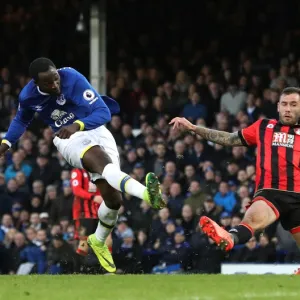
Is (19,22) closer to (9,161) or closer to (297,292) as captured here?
(9,161)

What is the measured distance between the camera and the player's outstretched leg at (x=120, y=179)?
9.78 meters

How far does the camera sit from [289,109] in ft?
34.0

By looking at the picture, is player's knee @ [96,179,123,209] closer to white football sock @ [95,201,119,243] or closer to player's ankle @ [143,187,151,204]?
white football sock @ [95,201,119,243]

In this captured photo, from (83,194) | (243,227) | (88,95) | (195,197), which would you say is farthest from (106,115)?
(195,197)

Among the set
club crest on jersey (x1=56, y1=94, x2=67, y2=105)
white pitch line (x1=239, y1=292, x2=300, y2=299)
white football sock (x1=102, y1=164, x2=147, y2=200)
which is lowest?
white pitch line (x1=239, y1=292, x2=300, y2=299)

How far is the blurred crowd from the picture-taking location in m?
16.0

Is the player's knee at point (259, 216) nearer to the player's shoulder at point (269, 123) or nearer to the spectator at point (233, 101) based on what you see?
the player's shoulder at point (269, 123)

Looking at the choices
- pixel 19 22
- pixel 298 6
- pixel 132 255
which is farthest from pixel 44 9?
pixel 132 255

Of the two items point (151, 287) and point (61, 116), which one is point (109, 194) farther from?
point (151, 287)

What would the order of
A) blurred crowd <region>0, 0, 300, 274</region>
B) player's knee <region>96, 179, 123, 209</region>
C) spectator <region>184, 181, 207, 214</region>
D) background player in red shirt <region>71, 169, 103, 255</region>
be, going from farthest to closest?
1. spectator <region>184, 181, 207, 214</region>
2. blurred crowd <region>0, 0, 300, 274</region>
3. background player in red shirt <region>71, 169, 103, 255</region>
4. player's knee <region>96, 179, 123, 209</region>

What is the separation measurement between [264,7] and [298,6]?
64cm

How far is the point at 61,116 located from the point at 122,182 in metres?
1.29

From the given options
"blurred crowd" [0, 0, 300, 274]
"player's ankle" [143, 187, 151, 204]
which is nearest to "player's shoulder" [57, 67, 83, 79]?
"player's ankle" [143, 187, 151, 204]

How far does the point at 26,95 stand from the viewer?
36.3ft
